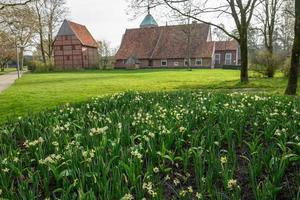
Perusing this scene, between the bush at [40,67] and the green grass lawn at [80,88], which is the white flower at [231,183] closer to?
the green grass lawn at [80,88]

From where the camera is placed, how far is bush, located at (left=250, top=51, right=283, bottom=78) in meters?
26.3

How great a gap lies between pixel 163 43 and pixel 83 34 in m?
16.5

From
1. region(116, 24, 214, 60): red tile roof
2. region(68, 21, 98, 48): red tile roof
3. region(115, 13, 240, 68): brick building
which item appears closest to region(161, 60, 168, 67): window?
region(115, 13, 240, 68): brick building

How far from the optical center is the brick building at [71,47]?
204ft

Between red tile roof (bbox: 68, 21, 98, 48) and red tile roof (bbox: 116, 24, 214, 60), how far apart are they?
22.9ft

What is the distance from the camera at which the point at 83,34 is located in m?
65.2

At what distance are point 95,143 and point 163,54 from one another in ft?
187

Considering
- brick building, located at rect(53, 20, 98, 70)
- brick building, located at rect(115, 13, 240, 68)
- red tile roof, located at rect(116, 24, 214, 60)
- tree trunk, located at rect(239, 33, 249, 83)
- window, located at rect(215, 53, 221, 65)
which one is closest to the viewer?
tree trunk, located at rect(239, 33, 249, 83)

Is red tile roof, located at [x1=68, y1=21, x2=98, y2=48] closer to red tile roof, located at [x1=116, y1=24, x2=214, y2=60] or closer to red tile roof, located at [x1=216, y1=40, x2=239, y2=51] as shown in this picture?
red tile roof, located at [x1=116, y1=24, x2=214, y2=60]

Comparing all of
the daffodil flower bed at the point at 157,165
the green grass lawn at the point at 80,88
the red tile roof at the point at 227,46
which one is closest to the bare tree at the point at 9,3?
the green grass lawn at the point at 80,88

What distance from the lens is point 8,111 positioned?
1067cm

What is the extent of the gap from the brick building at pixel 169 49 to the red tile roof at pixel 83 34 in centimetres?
700

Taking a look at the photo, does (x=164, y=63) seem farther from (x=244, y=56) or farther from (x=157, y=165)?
(x=157, y=165)

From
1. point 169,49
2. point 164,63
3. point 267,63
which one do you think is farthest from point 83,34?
point 267,63
